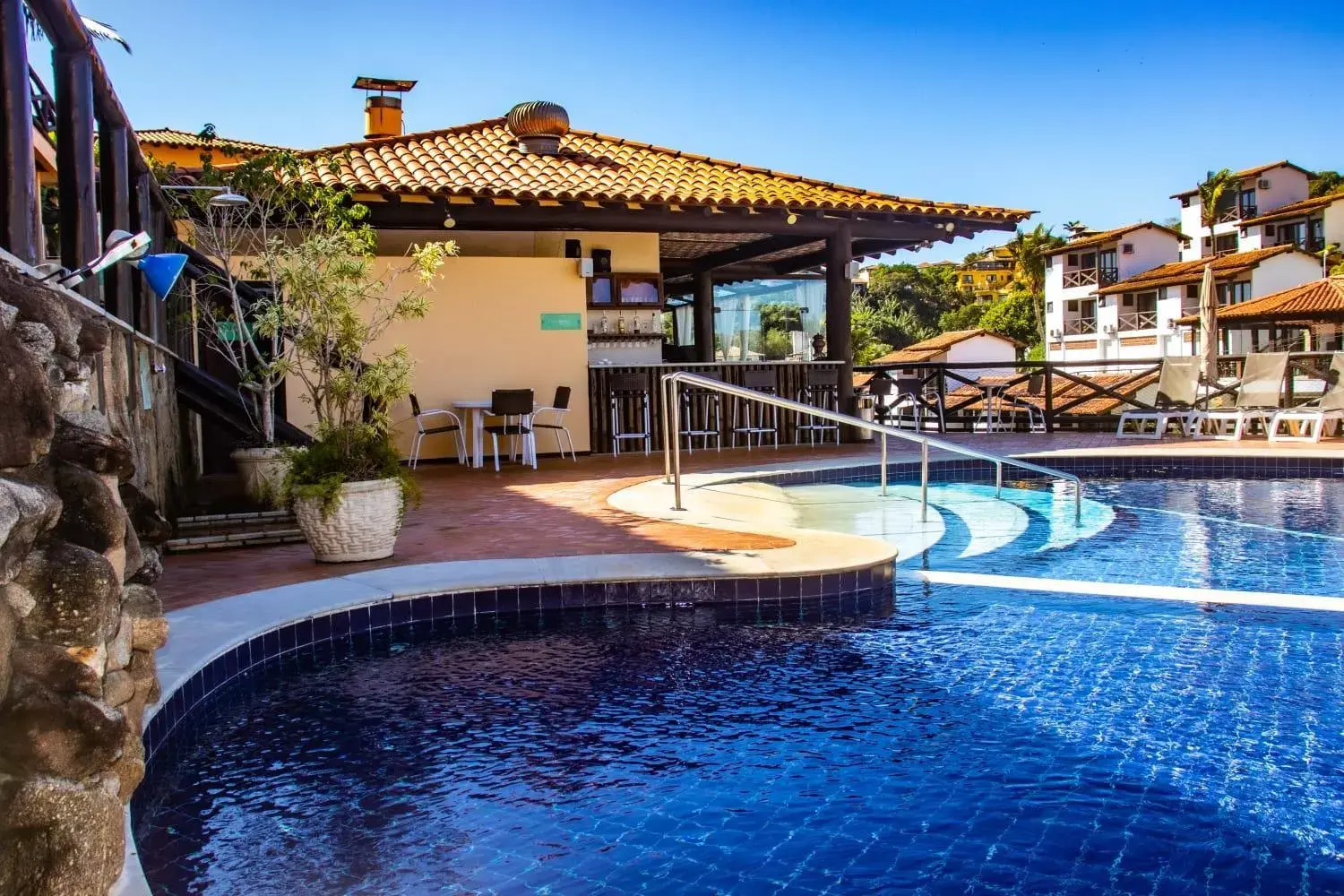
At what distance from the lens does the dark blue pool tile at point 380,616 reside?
16.1 feet

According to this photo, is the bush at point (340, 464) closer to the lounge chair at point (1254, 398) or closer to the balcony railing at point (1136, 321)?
the lounge chair at point (1254, 398)

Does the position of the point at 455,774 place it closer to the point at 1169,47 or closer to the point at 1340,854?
the point at 1340,854

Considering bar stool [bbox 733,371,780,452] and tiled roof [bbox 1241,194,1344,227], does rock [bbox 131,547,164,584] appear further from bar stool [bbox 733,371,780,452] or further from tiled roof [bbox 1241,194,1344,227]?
tiled roof [bbox 1241,194,1344,227]

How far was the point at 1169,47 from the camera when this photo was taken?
27.7 metres

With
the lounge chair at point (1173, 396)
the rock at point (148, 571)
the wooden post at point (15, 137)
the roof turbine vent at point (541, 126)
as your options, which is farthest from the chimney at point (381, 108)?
the rock at point (148, 571)

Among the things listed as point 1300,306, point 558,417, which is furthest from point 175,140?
point 1300,306

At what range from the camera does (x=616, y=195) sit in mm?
11938

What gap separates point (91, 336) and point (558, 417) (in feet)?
33.7

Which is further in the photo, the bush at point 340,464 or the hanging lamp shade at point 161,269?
the bush at point 340,464

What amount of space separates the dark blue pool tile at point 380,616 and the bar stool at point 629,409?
25.1 feet

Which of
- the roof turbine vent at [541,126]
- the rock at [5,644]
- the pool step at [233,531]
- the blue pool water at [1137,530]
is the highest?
the roof turbine vent at [541,126]

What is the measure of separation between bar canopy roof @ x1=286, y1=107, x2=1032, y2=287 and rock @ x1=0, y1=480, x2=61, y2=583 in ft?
30.7

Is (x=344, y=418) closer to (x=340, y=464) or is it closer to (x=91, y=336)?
(x=340, y=464)

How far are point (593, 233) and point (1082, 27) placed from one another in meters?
16.0
